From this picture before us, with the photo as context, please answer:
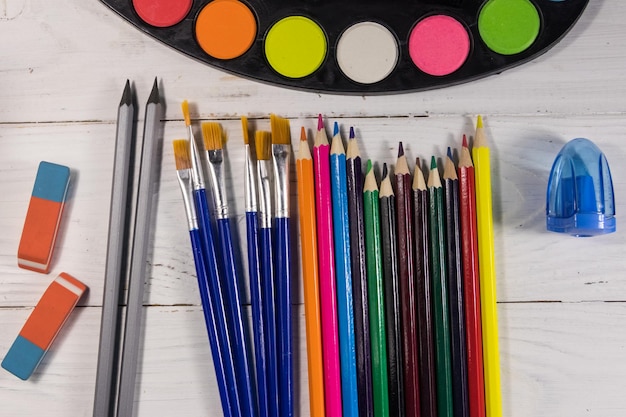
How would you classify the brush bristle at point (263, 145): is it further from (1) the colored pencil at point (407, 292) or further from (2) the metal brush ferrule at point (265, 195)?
(1) the colored pencil at point (407, 292)

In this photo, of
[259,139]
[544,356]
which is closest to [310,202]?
[259,139]

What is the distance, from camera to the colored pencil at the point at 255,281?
0.68 meters

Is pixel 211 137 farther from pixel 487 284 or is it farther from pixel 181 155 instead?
pixel 487 284

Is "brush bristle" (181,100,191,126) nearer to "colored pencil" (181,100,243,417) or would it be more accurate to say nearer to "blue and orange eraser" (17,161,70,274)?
"colored pencil" (181,100,243,417)

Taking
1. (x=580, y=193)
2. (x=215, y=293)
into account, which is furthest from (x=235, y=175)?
(x=580, y=193)

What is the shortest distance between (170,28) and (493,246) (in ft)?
1.37

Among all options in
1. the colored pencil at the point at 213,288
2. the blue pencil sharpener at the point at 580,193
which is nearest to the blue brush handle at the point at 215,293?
the colored pencil at the point at 213,288

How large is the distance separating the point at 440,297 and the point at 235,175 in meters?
0.26

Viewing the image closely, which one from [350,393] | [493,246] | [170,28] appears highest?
[170,28]

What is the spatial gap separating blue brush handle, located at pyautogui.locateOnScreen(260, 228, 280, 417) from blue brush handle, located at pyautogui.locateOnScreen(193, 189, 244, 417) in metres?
0.03

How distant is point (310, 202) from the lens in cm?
69

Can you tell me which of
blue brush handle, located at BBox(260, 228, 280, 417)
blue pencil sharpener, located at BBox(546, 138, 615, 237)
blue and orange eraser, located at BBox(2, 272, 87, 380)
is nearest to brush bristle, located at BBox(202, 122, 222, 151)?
blue brush handle, located at BBox(260, 228, 280, 417)

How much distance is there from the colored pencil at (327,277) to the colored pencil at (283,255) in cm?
3

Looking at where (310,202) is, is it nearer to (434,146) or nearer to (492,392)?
(434,146)
